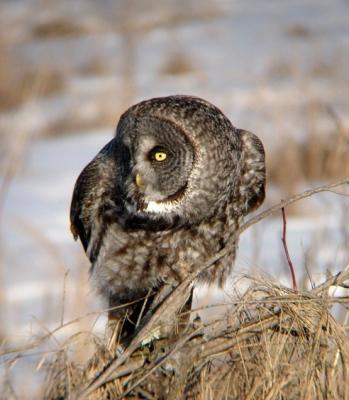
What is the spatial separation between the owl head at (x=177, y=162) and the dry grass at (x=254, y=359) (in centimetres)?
104

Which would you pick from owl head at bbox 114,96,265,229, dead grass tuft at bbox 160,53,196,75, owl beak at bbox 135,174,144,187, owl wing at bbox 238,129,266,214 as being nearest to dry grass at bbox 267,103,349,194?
owl wing at bbox 238,129,266,214

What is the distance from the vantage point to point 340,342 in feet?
7.93

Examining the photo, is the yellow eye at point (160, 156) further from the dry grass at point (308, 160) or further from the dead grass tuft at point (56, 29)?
the dead grass tuft at point (56, 29)

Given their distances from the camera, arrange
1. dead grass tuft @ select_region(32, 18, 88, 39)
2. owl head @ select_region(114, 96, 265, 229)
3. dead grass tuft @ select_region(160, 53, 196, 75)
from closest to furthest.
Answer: owl head @ select_region(114, 96, 265, 229)
dead grass tuft @ select_region(160, 53, 196, 75)
dead grass tuft @ select_region(32, 18, 88, 39)

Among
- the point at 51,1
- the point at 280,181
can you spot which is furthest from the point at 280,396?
the point at 51,1

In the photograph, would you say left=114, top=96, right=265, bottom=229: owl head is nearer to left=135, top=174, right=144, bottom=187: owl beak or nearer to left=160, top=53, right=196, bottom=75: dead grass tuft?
left=135, top=174, right=144, bottom=187: owl beak

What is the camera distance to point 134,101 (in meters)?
11.3

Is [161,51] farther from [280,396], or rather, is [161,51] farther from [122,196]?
[280,396]

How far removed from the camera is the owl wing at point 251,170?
370 centimetres

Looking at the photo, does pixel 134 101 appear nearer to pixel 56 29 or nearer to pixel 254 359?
pixel 56 29

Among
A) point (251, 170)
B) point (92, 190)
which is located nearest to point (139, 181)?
point (92, 190)

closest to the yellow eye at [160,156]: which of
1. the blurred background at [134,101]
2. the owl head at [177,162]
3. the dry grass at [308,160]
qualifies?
the owl head at [177,162]

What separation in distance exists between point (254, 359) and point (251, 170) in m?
1.33

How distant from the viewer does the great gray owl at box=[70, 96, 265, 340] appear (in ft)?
11.5
